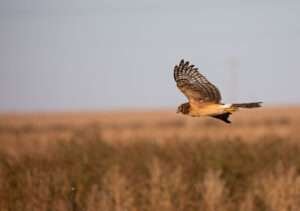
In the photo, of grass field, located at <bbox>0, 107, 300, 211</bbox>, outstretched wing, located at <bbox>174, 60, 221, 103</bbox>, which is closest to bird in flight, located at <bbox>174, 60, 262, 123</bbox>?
outstretched wing, located at <bbox>174, 60, 221, 103</bbox>

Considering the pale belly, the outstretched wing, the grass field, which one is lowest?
the grass field

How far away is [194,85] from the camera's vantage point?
386 inches

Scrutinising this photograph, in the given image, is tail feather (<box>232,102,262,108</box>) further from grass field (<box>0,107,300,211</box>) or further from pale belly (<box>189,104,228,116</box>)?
grass field (<box>0,107,300,211</box>)

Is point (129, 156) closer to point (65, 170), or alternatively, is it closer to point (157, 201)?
point (65, 170)

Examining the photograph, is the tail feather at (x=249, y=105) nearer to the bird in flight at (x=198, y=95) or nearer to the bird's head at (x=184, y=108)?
the bird in flight at (x=198, y=95)

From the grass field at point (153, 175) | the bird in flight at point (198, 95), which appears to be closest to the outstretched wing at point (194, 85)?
the bird in flight at point (198, 95)

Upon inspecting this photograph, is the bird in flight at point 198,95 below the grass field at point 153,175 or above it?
above

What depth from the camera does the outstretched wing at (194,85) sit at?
9.65 m

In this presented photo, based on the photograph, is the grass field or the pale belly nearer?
the pale belly

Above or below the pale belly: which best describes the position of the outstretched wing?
above

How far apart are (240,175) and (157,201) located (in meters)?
2.53

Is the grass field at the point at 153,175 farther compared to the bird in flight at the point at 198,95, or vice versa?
the grass field at the point at 153,175

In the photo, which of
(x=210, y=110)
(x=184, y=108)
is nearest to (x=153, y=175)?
(x=184, y=108)

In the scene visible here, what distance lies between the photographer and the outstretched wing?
31.7 feet
